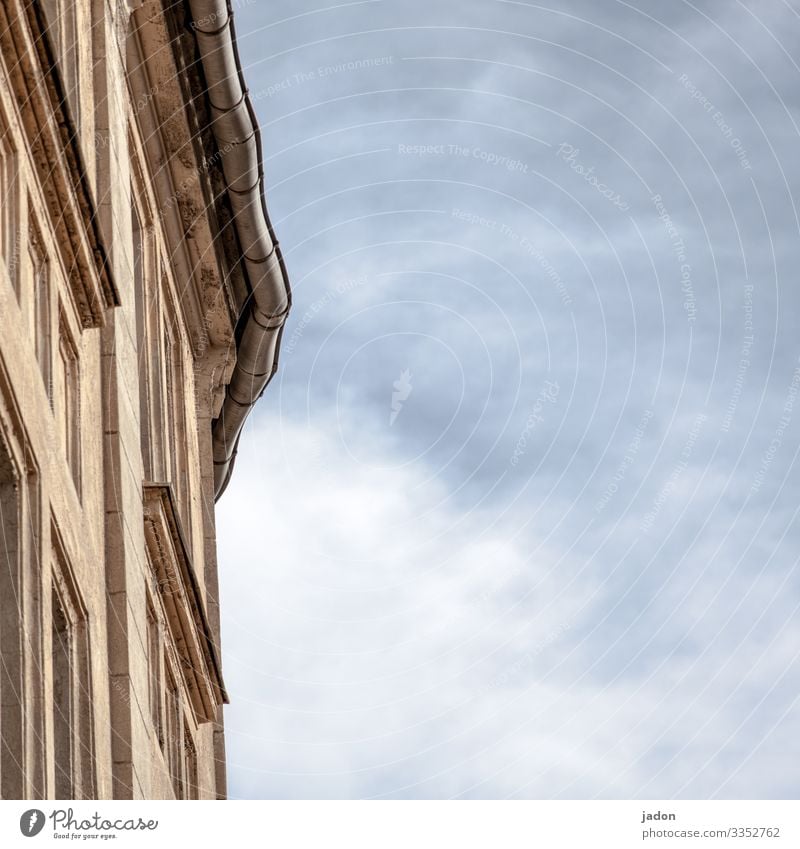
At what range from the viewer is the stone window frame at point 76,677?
1491cm

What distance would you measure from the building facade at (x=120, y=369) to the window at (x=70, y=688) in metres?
0.02

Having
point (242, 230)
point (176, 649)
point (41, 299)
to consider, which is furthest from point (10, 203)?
point (242, 230)

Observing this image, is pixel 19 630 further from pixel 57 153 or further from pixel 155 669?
pixel 155 669

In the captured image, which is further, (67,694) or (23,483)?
(67,694)

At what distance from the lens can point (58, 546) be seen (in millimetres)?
15008

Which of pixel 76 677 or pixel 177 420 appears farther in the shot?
pixel 177 420

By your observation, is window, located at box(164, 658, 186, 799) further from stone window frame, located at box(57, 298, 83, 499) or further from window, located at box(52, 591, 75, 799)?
window, located at box(52, 591, 75, 799)

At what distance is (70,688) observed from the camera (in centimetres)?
1532

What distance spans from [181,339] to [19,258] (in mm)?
11727
